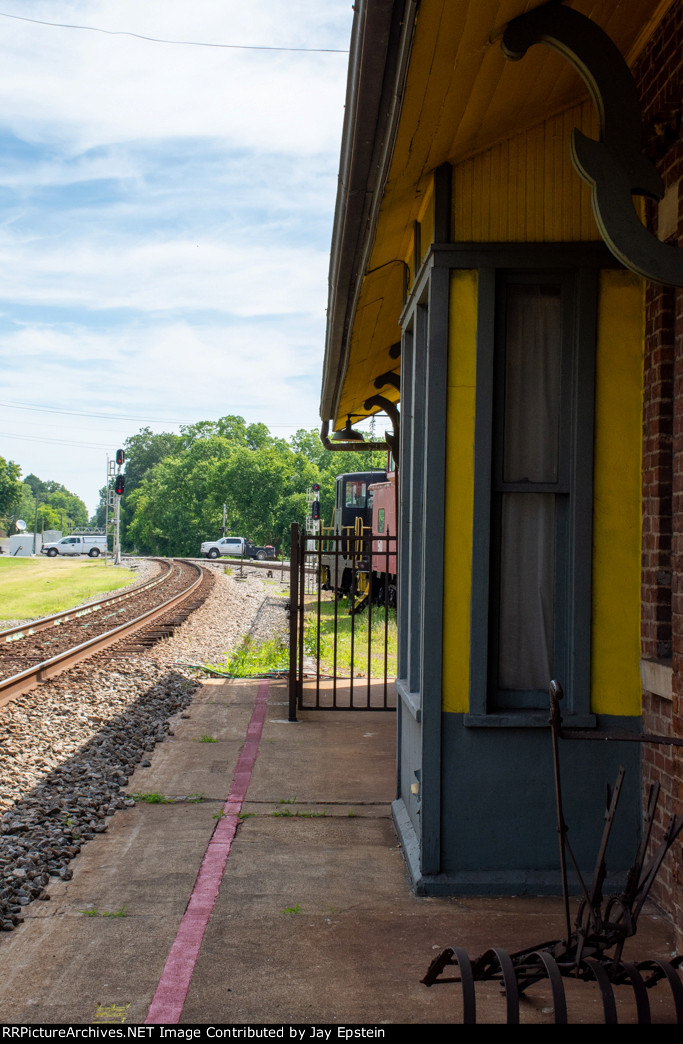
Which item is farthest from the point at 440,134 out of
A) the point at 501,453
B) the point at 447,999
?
the point at 447,999

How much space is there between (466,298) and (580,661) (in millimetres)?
1864

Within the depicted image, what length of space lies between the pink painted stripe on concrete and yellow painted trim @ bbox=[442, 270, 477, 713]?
1.47 m

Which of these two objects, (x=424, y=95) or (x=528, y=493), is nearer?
(x=424, y=95)

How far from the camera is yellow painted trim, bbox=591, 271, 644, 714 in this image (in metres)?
4.56

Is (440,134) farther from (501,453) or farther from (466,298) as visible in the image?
(501,453)

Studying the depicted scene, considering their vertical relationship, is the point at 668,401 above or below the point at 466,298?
below

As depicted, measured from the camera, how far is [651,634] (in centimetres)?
443

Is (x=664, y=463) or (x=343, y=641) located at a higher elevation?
(x=664, y=463)

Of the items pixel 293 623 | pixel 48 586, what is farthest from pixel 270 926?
pixel 48 586

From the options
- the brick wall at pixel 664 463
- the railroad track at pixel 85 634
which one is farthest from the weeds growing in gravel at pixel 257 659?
the brick wall at pixel 664 463

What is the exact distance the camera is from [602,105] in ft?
12.0

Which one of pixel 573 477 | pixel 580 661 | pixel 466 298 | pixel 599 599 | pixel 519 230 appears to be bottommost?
pixel 580 661

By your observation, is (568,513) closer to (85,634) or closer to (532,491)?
(532,491)

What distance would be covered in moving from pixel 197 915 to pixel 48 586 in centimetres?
2929
